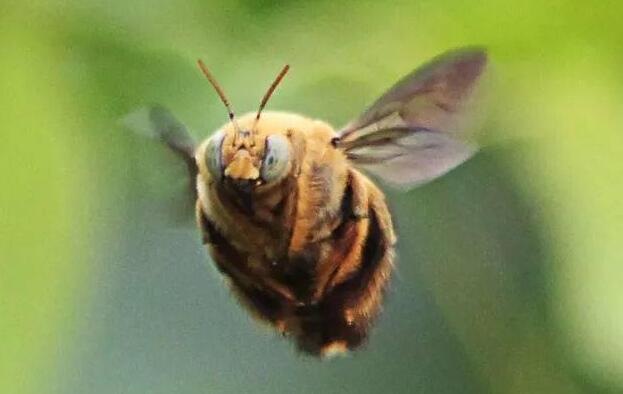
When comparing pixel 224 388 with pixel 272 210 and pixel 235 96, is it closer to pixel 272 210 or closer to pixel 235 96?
pixel 235 96

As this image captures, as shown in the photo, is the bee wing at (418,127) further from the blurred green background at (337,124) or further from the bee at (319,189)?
the blurred green background at (337,124)

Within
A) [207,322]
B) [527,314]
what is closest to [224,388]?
[207,322]

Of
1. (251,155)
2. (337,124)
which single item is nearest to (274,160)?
(251,155)

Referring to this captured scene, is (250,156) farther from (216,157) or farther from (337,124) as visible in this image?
(337,124)

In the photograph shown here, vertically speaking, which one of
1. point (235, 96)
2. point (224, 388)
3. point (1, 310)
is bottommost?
point (224, 388)

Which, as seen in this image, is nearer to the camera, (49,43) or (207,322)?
(49,43)

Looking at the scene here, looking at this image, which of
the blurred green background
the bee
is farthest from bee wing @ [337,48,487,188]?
the blurred green background

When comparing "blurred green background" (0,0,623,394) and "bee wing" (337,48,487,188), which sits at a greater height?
"bee wing" (337,48,487,188)

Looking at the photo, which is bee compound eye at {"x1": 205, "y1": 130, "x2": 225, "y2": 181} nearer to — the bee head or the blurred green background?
the bee head
